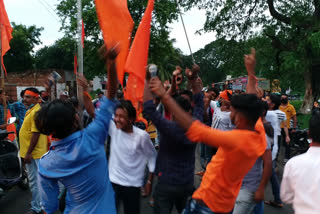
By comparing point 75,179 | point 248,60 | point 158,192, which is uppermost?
point 248,60

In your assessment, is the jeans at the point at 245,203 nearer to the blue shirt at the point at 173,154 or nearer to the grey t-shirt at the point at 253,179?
the grey t-shirt at the point at 253,179

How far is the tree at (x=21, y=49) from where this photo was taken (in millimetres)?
33781

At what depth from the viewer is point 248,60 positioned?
269cm

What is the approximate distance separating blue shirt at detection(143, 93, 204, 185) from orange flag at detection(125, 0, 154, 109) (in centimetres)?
64

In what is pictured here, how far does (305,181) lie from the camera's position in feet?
5.63

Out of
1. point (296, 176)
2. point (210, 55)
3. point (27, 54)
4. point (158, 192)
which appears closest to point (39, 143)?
point (158, 192)

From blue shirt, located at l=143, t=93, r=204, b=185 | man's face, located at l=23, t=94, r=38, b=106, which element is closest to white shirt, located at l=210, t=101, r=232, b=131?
blue shirt, located at l=143, t=93, r=204, b=185

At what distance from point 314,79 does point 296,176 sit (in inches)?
545

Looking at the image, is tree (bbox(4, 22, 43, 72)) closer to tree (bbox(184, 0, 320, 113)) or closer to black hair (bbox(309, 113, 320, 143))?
tree (bbox(184, 0, 320, 113))

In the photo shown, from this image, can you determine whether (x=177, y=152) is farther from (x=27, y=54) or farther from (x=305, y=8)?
(x=27, y=54)

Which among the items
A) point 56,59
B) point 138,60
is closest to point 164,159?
point 138,60

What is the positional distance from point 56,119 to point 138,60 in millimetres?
1318

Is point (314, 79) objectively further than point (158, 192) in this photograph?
Yes

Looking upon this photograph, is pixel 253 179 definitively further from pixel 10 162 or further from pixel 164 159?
pixel 10 162
